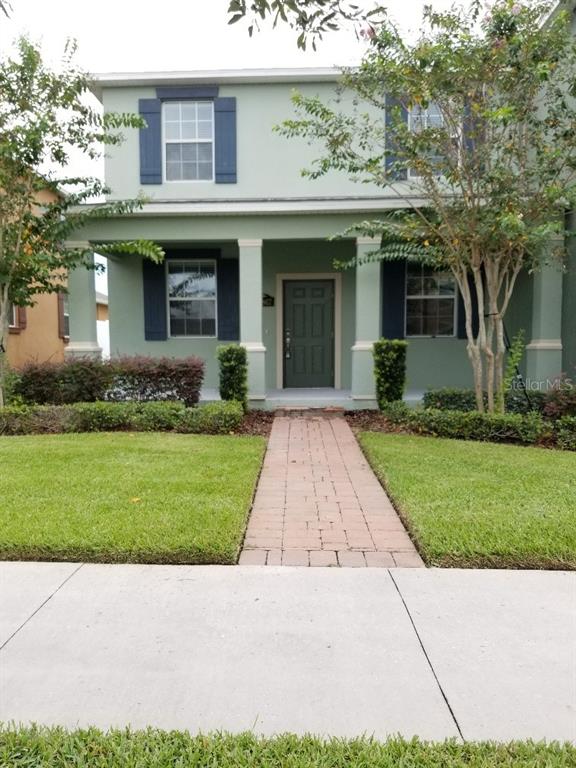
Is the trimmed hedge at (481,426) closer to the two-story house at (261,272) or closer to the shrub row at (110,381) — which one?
the two-story house at (261,272)

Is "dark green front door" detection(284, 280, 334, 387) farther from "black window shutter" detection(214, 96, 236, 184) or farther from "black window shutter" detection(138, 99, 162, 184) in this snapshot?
"black window shutter" detection(138, 99, 162, 184)

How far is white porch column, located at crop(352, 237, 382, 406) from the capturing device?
30.2 feet

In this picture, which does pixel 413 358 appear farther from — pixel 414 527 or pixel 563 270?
pixel 414 527

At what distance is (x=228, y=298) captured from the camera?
1081cm

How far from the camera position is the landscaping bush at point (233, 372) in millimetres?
8812

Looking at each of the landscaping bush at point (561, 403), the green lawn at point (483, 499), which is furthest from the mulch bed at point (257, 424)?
the landscaping bush at point (561, 403)

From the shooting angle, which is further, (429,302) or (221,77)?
(429,302)

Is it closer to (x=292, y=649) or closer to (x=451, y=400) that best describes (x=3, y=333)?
(x=451, y=400)

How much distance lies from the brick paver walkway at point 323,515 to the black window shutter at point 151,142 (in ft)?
19.9

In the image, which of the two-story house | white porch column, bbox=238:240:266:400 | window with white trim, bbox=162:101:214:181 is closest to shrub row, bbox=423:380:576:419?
the two-story house

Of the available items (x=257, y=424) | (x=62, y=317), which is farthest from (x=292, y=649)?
(x=62, y=317)

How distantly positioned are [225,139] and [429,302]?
4.81 meters

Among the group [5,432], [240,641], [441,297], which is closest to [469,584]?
[240,641]

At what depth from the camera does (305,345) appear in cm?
1112
